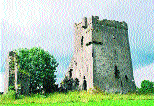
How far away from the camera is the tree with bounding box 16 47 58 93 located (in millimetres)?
30656

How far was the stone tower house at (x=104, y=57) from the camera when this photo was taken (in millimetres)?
26872

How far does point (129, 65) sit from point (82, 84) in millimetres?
7807

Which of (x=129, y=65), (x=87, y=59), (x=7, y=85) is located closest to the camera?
(x=7, y=85)

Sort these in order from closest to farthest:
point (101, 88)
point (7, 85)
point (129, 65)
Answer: point (7, 85) < point (101, 88) < point (129, 65)

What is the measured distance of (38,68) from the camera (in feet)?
101

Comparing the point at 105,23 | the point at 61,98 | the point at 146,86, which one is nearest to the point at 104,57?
the point at 105,23

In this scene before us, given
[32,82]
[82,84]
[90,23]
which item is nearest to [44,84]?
[32,82]

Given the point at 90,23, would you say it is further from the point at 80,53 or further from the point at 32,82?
the point at 32,82

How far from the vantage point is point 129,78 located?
2962cm

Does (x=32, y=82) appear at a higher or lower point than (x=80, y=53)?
lower

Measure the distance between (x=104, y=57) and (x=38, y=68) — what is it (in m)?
10.4

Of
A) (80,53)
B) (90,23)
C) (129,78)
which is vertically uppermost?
(90,23)

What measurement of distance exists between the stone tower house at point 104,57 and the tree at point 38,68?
4.33 m

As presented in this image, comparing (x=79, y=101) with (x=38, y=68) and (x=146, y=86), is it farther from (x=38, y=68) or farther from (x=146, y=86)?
(x=146, y=86)
